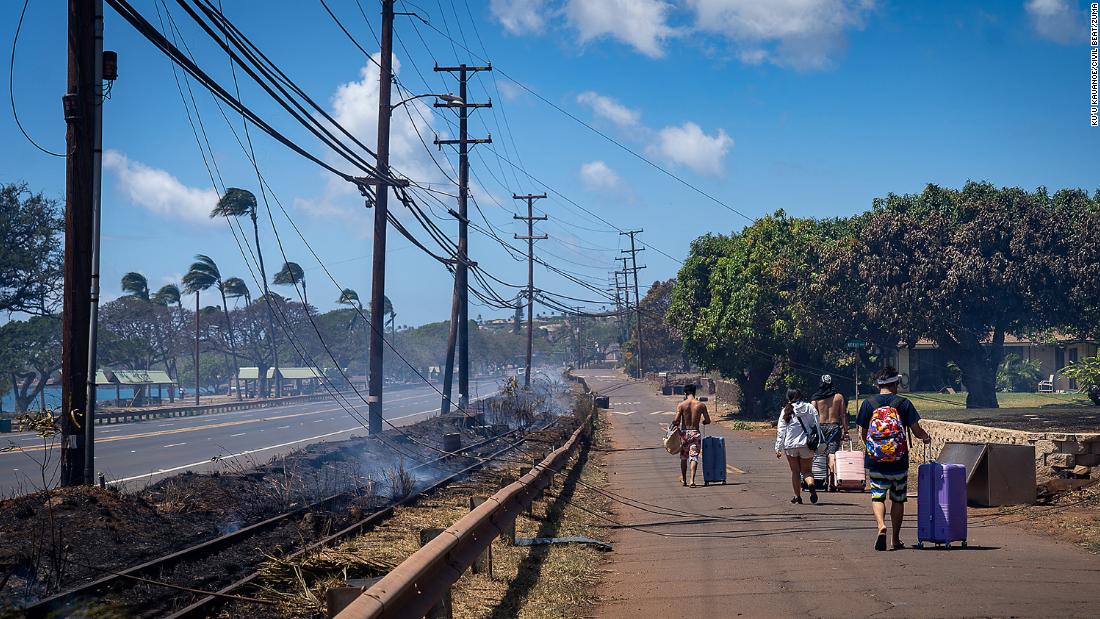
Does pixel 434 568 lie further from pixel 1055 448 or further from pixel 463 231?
pixel 463 231

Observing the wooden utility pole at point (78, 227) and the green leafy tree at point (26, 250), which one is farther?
the green leafy tree at point (26, 250)

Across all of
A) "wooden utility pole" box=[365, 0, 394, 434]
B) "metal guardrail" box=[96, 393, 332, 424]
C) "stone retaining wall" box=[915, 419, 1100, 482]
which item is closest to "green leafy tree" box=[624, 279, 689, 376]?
"metal guardrail" box=[96, 393, 332, 424]

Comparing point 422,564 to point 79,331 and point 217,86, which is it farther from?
point 79,331

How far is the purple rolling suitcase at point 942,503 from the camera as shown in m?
9.48

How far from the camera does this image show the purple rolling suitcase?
373 inches

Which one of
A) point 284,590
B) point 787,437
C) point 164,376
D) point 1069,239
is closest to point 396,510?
point 787,437

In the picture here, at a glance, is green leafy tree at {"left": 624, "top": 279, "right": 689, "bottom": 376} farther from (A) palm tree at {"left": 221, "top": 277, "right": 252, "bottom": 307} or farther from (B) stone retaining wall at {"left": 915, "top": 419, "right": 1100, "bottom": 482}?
(B) stone retaining wall at {"left": 915, "top": 419, "right": 1100, "bottom": 482}

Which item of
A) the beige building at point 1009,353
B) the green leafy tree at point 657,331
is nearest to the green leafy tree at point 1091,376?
the beige building at point 1009,353

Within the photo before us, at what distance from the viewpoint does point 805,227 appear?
45375 mm

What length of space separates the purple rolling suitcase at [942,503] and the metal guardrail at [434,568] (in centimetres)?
387

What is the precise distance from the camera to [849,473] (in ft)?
49.4

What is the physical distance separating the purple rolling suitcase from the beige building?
46.4 metres

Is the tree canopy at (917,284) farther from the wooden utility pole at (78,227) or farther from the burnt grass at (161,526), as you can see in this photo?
the wooden utility pole at (78,227)

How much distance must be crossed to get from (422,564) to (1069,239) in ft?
103
